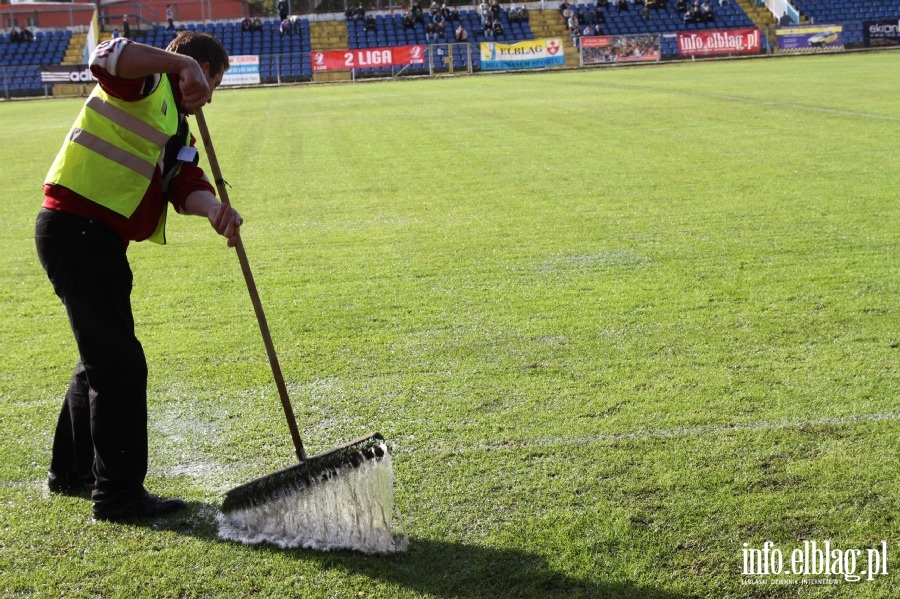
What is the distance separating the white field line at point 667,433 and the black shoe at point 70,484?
53.4 inches

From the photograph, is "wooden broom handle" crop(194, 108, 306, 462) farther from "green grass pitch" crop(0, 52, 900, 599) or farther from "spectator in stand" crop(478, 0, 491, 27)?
"spectator in stand" crop(478, 0, 491, 27)

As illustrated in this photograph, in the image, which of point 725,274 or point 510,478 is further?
point 725,274

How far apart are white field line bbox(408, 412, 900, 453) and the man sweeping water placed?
3.97 ft

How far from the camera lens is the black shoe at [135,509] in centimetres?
358

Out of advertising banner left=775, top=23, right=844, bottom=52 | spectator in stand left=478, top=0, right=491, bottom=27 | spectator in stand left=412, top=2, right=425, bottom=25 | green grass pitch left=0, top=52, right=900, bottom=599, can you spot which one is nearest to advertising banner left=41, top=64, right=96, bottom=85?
spectator in stand left=412, top=2, right=425, bottom=25

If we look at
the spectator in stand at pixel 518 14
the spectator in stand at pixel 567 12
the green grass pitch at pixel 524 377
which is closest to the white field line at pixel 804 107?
the green grass pitch at pixel 524 377

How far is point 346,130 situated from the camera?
1758 centimetres

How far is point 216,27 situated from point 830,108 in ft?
110

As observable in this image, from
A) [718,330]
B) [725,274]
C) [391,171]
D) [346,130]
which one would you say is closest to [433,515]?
[718,330]

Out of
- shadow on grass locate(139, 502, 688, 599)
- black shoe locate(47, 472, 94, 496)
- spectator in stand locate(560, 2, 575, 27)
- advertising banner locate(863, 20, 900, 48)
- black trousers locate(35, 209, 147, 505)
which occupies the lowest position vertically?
shadow on grass locate(139, 502, 688, 599)

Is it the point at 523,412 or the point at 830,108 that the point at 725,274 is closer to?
the point at 523,412

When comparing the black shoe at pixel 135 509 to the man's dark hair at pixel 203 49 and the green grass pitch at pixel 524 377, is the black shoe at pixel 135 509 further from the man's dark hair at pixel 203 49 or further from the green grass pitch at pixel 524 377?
the man's dark hair at pixel 203 49

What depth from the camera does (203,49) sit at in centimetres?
352

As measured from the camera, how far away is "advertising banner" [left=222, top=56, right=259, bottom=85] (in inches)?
1492
